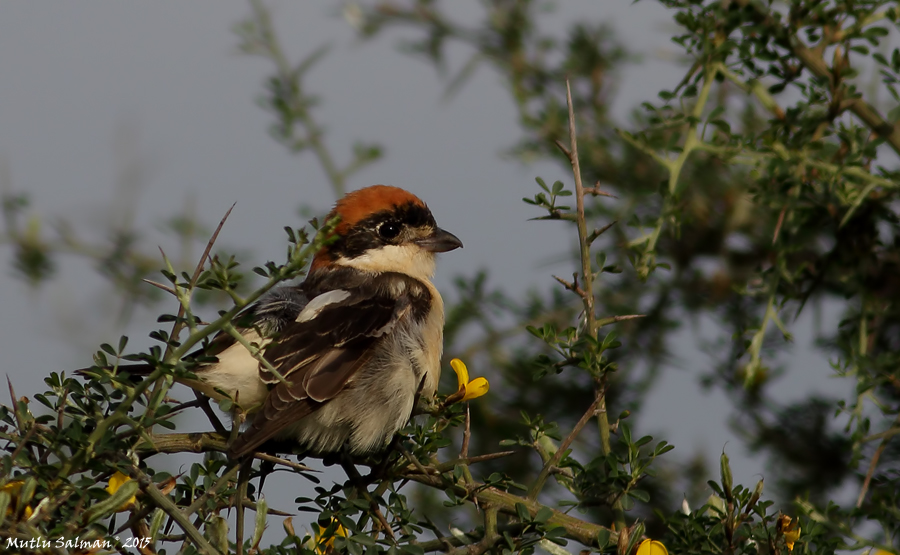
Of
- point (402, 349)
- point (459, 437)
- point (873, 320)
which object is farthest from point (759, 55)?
point (459, 437)

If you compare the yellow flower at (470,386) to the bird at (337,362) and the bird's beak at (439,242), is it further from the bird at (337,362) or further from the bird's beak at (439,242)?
the bird's beak at (439,242)

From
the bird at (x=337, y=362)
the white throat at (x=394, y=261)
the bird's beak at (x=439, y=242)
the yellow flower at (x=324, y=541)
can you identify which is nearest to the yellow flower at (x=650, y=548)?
the yellow flower at (x=324, y=541)

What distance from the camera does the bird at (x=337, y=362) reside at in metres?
2.84

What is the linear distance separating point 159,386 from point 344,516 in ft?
1.66

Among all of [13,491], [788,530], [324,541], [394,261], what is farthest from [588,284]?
[394,261]

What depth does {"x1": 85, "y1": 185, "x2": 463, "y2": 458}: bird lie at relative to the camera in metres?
2.84

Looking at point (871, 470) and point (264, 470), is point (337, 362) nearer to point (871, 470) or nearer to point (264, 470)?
point (264, 470)

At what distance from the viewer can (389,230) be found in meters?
4.13

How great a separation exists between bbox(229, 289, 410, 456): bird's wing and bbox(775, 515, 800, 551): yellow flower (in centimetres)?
124

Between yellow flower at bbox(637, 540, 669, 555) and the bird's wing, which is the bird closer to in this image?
the bird's wing

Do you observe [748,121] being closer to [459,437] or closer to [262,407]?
[459,437]

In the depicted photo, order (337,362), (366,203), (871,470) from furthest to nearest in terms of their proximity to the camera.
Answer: (366,203)
(337,362)
(871,470)

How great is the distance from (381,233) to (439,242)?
0.89 ft

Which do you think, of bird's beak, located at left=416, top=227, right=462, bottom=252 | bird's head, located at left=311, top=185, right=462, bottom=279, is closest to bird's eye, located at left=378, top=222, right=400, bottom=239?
bird's head, located at left=311, top=185, right=462, bottom=279
